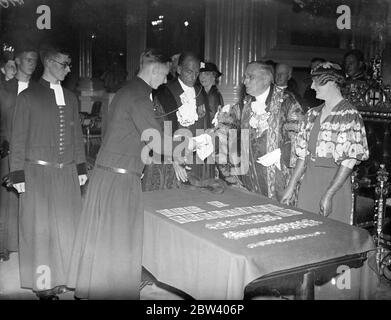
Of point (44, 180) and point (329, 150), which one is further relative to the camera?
point (44, 180)

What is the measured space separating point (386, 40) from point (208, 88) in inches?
96.6

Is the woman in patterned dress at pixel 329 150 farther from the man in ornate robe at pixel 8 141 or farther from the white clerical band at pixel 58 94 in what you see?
the man in ornate robe at pixel 8 141

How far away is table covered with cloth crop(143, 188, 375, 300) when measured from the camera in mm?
1889

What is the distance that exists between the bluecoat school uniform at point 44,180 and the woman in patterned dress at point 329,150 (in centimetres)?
162

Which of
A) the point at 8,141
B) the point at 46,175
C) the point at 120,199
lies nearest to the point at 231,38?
the point at 8,141

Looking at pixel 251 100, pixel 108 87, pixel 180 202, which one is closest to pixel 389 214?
pixel 251 100

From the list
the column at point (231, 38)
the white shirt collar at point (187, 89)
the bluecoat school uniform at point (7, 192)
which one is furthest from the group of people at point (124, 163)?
the column at point (231, 38)

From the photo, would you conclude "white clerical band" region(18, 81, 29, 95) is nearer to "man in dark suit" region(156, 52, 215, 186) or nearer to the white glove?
"man in dark suit" region(156, 52, 215, 186)

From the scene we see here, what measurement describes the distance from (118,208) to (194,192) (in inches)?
21.3

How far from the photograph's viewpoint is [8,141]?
13.6 feet

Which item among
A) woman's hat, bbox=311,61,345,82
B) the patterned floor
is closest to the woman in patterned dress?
woman's hat, bbox=311,61,345,82

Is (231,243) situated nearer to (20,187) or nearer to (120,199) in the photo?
(120,199)

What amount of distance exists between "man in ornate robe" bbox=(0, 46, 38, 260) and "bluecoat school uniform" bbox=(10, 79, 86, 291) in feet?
3.18

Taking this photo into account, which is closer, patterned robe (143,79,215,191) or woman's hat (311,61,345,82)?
woman's hat (311,61,345,82)
